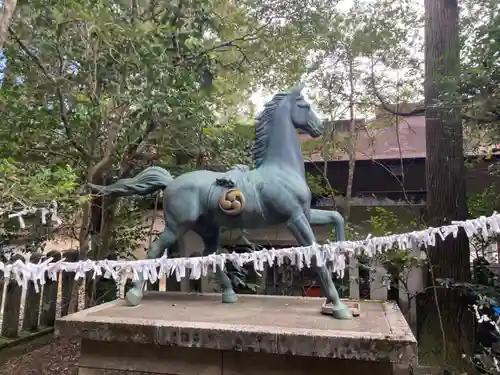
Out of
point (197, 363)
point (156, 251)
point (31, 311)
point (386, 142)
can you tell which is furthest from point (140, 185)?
point (386, 142)

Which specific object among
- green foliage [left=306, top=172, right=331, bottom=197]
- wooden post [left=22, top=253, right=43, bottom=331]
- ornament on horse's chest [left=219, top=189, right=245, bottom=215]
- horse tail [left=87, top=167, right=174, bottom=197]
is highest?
green foliage [left=306, top=172, right=331, bottom=197]

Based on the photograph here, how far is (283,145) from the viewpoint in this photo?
303cm

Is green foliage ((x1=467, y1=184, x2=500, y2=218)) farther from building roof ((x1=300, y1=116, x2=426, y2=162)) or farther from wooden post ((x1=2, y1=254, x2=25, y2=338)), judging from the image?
wooden post ((x1=2, y1=254, x2=25, y2=338))

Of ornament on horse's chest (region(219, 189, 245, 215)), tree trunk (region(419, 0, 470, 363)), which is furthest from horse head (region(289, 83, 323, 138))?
tree trunk (region(419, 0, 470, 363))

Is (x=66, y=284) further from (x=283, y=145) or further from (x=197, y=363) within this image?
(x=283, y=145)

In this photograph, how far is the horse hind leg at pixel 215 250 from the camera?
3221 millimetres

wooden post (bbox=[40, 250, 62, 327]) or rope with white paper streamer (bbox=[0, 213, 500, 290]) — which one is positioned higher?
rope with white paper streamer (bbox=[0, 213, 500, 290])

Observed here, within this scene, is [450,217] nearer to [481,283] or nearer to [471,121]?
[481,283]

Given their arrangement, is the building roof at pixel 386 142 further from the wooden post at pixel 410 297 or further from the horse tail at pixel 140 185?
the horse tail at pixel 140 185

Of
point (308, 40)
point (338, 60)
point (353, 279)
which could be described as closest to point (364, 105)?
point (338, 60)

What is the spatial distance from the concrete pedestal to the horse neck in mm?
1108

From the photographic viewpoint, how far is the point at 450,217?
159 inches

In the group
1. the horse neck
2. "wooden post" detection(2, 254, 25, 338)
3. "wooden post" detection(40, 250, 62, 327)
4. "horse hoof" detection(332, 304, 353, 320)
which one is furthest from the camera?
"wooden post" detection(40, 250, 62, 327)

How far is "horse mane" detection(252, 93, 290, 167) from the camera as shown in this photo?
3117 mm
